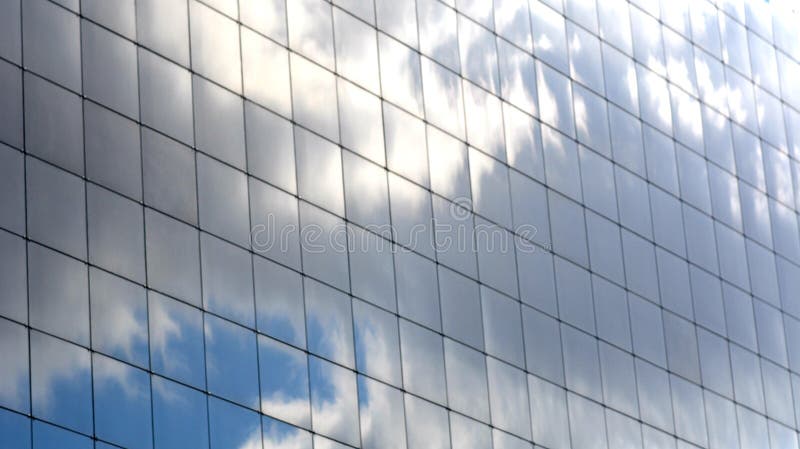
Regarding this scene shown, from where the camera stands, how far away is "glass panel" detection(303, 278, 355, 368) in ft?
135

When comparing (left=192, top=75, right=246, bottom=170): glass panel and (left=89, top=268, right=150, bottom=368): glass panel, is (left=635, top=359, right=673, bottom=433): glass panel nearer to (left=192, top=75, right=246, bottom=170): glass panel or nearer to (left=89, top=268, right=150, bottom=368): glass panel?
(left=192, top=75, right=246, bottom=170): glass panel

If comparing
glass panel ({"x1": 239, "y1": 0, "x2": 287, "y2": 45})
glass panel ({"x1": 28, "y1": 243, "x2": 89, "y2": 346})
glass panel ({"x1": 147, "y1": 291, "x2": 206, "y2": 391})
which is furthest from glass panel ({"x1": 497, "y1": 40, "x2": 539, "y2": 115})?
glass panel ({"x1": 28, "y1": 243, "x2": 89, "y2": 346})

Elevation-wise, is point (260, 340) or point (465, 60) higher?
point (465, 60)

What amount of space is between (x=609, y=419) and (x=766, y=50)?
19.0 metres

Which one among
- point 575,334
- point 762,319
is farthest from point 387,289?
point 762,319

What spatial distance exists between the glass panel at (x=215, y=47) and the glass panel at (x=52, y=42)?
359 cm

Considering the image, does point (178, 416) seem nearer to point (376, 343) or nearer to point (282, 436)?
point (282, 436)

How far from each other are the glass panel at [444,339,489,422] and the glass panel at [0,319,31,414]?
13.2 meters

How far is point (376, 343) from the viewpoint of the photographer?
42688 mm

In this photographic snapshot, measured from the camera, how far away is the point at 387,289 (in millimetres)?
43656

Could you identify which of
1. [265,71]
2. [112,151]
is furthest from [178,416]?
[265,71]

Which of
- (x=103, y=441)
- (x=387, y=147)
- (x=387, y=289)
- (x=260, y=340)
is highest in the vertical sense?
(x=387, y=147)

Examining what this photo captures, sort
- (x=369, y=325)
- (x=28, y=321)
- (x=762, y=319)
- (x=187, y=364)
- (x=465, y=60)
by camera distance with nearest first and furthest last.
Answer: (x=28, y=321), (x=187, y=364), (x=369, y=325), (x=465, y=60), (x=762, y=319)

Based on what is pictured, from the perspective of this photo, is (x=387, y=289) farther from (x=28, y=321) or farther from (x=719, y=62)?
(x=719, y=62)
